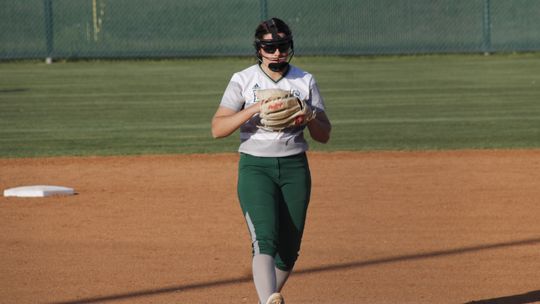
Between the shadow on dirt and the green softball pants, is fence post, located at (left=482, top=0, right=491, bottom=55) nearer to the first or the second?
the shadow on dirt

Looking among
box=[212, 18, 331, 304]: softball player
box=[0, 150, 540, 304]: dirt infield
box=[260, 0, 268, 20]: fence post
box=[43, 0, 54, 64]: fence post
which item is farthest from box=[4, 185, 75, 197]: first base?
box=[260, 0, 268, 20]: fence post

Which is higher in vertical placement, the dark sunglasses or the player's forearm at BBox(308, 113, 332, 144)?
the dark sunglasses

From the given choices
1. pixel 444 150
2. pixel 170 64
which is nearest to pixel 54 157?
pixel 444 150

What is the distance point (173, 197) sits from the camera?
11.9m

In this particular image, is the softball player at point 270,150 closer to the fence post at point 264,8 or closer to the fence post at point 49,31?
the fence post at point 49,31

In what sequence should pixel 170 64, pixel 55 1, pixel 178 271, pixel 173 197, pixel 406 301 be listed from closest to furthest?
pixel 406 301 → pixel 178 271 → pixel 173 197 → pixel 170 64 → pixel 55 1

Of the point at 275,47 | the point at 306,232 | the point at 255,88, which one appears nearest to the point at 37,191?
the point at 306,232

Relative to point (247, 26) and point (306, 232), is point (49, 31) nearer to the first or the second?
point (247, 26)

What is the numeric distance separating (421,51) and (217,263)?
24.6 m

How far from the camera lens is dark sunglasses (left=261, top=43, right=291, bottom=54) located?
612 centimetres

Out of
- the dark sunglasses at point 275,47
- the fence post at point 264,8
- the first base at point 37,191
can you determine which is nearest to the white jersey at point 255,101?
the dark sunglasses at point 275,47

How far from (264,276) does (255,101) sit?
97cm

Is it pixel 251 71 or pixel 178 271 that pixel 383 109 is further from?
pixel 251 71

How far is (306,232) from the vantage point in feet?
32.8
